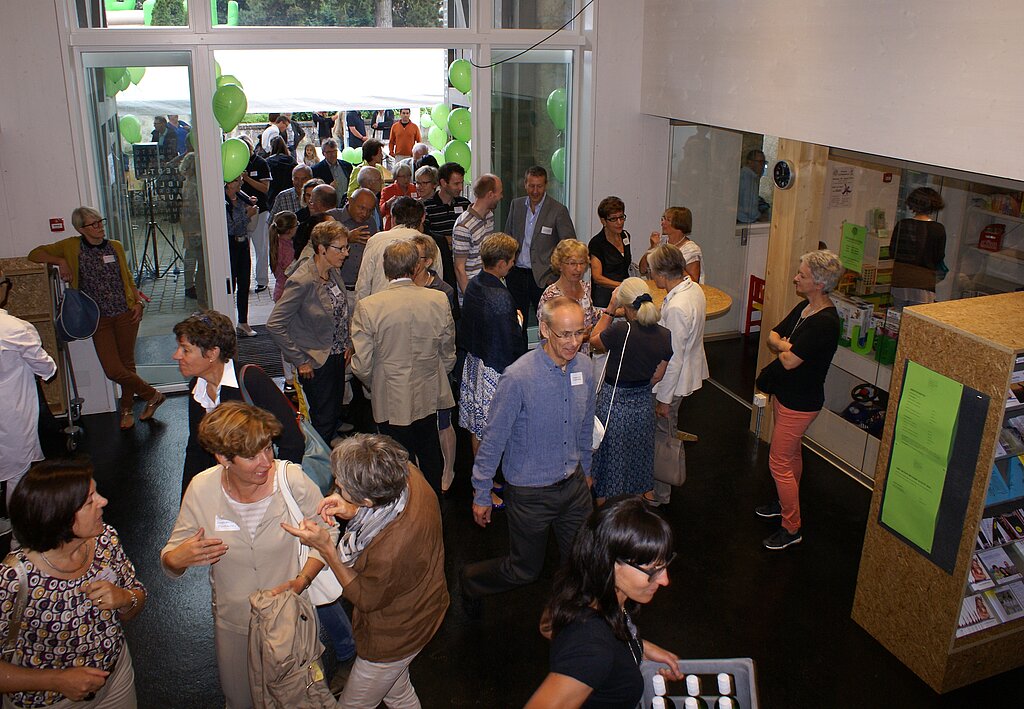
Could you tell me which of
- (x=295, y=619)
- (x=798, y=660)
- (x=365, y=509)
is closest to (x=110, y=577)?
(x=295, y=619)

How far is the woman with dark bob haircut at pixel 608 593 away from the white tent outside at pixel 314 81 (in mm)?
6000

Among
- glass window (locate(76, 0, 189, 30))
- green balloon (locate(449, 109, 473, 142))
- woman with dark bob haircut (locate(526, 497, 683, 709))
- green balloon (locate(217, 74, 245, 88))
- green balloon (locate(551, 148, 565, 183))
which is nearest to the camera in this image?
woman with dark bob haircut (locate(526, 497, 683, 709))

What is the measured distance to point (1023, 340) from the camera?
3639mm

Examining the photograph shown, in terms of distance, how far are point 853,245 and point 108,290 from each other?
215 inches

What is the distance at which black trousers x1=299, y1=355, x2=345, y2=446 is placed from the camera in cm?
571

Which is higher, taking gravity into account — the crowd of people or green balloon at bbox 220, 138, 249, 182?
green balloon at bbox 220, 138, 249, 182

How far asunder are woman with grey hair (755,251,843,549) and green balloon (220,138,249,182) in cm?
471

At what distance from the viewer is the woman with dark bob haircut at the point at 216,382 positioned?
12.0 feet

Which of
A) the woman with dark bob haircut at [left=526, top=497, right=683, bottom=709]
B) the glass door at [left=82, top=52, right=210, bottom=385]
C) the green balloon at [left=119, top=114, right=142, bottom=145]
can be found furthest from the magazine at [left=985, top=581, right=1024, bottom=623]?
the green balloon at [left=119, top=114, right=142, bottom=145]

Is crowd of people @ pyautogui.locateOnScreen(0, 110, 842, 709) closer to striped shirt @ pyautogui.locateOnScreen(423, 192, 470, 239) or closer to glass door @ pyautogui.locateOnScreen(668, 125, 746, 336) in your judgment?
striped shirt @ pyautogui.locateOnScreen(423, 192, 470, 239)

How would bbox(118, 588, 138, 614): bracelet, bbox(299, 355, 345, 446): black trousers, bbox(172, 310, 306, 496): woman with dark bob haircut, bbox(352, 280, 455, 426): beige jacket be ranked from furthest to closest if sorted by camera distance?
bbox(299, 355, 345, 446): black trousers, bbox(352, 280, 455, 426): beige jacket, bbox(172, 310, 306, 496): woman with dark bob haircut, bbox(118, 588, 138, 614): bracelet

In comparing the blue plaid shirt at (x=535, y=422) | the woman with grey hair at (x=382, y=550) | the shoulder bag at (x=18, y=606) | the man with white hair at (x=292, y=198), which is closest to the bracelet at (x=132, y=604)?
the shoulder bag at (x=18, y=606)

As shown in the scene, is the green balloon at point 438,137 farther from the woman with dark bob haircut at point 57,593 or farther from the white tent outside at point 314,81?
the woman with dark bob haircut at point 57,593

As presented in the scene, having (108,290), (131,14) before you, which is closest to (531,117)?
(131,14)
